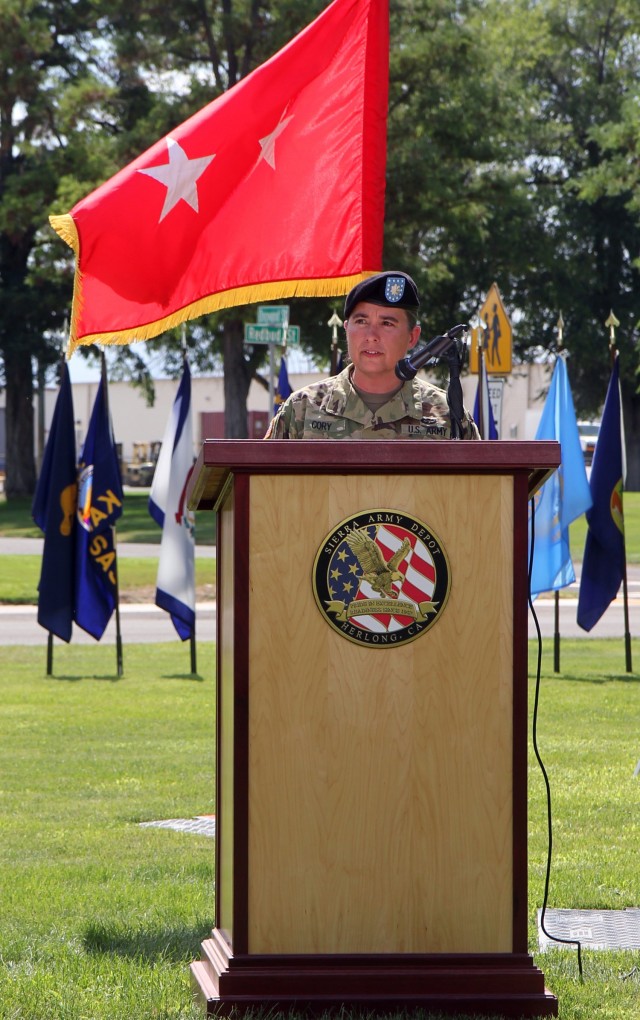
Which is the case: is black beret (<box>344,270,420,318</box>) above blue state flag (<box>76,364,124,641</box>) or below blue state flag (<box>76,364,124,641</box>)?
A: above

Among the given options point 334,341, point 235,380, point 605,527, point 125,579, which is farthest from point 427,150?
point 334,341

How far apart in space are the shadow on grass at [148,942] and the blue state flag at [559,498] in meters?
8.96

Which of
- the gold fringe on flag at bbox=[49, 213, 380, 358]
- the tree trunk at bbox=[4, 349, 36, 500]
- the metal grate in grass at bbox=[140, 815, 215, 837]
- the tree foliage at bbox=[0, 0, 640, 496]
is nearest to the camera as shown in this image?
the gold fringe on flag at bbox=[49, 213, 380, 358]

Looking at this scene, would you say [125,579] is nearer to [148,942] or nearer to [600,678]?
[600,678]

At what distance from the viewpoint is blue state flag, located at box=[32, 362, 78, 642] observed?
1355 centimetres

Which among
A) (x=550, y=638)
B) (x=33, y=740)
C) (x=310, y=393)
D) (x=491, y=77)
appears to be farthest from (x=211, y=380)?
(x=310, y=393)

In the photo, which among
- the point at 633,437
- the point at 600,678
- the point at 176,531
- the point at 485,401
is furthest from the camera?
the point at 633,437

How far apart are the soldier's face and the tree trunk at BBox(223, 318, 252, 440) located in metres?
33.1

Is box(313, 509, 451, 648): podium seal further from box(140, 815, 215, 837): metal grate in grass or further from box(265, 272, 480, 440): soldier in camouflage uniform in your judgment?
box(140, 815, 215, 837): metal grate in grass

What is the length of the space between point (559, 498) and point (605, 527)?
539 millimetres

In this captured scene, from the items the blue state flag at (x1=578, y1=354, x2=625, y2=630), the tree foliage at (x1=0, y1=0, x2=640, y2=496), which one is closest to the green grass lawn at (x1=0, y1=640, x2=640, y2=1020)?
the blue state flag at (x1=578, y1=354, x2=625, y2=630)

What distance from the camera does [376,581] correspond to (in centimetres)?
359

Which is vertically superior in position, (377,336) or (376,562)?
(377,336)

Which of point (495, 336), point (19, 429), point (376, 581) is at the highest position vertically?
point (495, 336)
